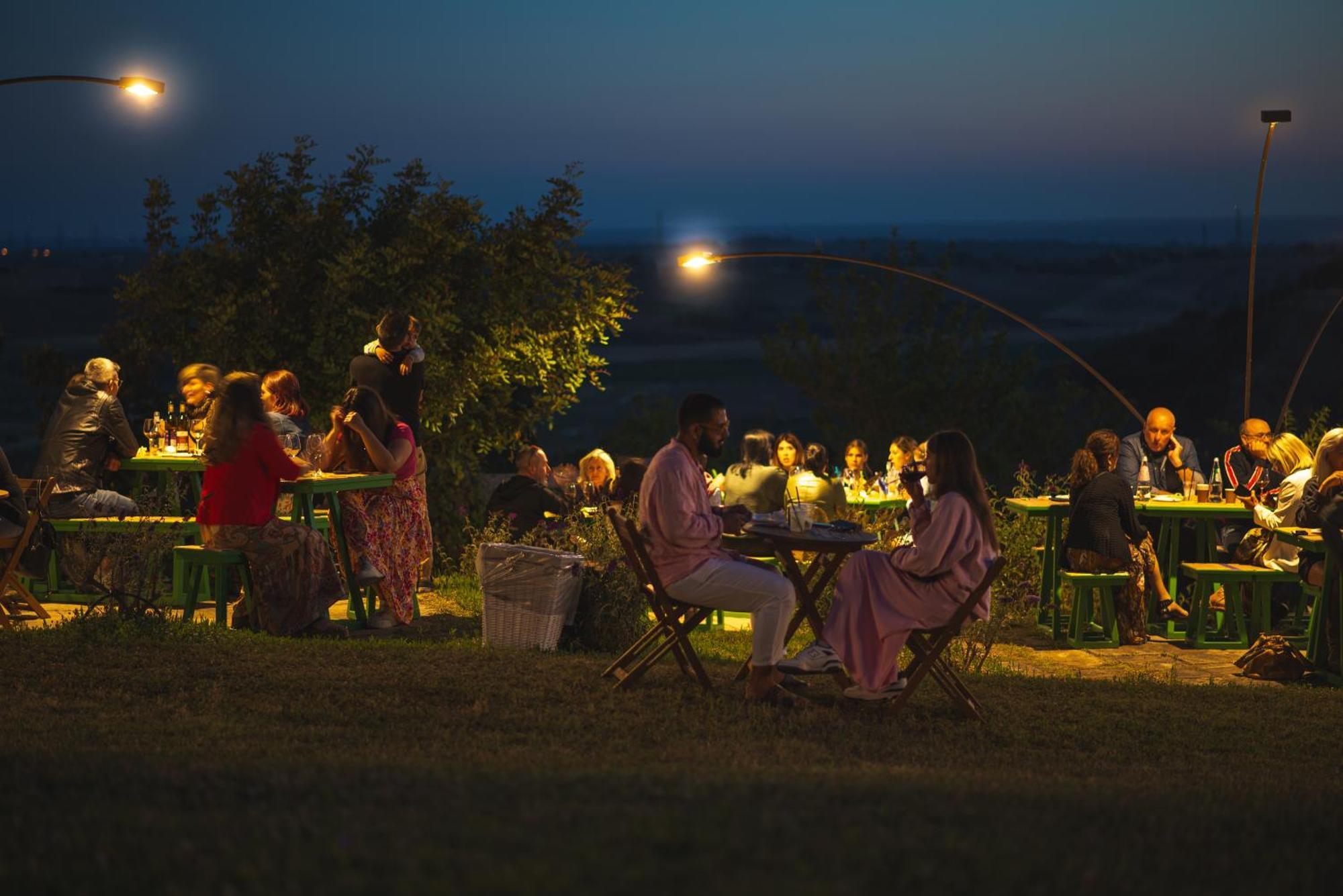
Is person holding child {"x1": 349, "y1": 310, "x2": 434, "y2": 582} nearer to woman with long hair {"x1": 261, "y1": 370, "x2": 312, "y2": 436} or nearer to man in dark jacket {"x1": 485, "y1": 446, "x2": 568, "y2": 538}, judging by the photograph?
woman with long hair {"x1": 261, "y1": 370, "x2": 312, "y2": 436}

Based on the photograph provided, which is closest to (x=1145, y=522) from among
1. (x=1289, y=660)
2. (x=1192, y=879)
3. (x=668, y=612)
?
(x=1289, y=660)

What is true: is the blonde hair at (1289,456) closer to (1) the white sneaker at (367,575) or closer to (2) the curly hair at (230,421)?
(1) the white sneaker at (367,575)

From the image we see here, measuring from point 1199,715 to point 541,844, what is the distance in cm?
475

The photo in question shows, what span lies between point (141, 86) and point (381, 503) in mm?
3386

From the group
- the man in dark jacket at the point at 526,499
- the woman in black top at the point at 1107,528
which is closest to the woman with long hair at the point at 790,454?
the man in dark jacket at the point at 526,499

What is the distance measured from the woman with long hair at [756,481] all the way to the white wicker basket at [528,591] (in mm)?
2059

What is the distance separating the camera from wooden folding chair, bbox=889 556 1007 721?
6.79 metres

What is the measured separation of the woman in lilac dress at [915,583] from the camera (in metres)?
6.97

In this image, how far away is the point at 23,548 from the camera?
934cm

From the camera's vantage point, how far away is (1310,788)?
588 centimetres

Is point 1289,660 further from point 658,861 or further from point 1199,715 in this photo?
point 658,861

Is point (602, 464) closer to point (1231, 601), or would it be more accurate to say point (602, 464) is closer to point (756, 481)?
point (756, 481)

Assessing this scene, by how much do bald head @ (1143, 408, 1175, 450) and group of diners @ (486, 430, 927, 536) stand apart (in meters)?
1.75

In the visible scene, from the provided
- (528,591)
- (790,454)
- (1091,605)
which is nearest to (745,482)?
(790,454)
